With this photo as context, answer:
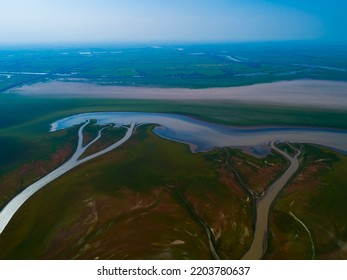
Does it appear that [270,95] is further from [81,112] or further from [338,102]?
[81,112]

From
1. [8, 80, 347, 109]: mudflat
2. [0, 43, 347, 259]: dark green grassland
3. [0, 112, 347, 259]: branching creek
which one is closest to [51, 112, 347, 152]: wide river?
[0, 112, 347, 259]: branching creek

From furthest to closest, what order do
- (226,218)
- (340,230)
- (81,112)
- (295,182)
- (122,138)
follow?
(81,112)
(122,138)
(295,182)
(226,218)
(340,230)

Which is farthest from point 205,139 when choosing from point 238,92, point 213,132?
point 238,92

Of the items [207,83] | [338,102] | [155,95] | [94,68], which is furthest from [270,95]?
[94,68]

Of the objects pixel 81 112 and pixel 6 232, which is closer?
pixel 6 232

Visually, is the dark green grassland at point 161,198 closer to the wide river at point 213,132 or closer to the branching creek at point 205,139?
the branching creek at point 205,139

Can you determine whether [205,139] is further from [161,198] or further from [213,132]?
[161,198]
